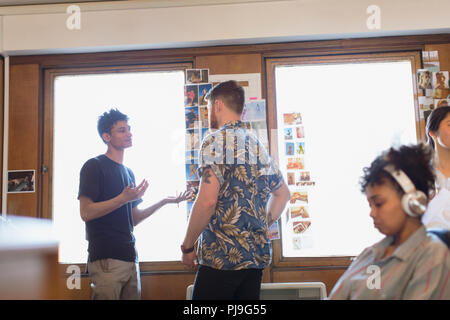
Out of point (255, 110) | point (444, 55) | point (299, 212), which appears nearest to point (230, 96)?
point (255, 110)

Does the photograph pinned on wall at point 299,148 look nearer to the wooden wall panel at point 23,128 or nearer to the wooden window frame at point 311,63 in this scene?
the wooden window frame at point 311,63

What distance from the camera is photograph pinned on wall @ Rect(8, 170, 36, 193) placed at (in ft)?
9.87

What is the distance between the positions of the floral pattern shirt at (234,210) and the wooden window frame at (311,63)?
116 centimetres

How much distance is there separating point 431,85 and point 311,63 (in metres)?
0.84

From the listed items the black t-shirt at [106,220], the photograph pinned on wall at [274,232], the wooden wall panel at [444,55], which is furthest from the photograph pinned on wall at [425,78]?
the black t-shirt at [106,220]

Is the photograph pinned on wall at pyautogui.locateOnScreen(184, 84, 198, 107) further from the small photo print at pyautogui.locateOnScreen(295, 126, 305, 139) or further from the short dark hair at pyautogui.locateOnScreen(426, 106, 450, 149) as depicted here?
the short dark hair at pyautogui.locateOnScreen(426, 106, 450, 149)

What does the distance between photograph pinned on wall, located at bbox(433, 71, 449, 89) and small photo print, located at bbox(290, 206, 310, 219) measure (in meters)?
1.24

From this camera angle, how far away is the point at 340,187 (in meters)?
2.96

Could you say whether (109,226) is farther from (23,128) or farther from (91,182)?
(23,128)

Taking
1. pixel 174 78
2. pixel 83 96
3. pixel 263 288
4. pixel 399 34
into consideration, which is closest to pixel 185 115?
pixel 174 78

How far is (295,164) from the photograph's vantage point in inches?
117

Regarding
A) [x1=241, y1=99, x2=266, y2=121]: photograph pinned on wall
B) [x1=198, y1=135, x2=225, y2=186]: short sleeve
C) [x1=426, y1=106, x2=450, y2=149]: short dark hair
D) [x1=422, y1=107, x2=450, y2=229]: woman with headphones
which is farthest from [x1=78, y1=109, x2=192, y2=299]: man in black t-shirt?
[x1=426, y1=106, x2=450, y2=149]: short dark hair

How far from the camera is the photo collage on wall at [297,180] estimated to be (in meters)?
2.91
